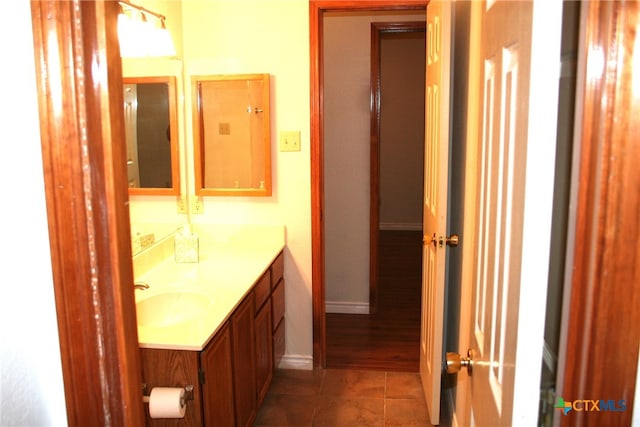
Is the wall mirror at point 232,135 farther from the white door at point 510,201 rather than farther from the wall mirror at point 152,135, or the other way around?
the white door at point 510,201

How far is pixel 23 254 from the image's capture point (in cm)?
76

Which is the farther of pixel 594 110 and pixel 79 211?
pixel 79 211

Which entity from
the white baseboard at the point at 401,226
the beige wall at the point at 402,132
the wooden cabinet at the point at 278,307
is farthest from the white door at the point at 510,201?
the white baseboard at the point at 401,226

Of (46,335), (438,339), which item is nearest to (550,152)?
(46,335)

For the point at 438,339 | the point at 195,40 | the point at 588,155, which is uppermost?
the point at 195,40

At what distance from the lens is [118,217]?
0.78 metres

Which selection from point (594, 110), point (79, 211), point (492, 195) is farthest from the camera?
point (492, 195)

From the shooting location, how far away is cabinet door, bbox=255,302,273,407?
8.23 feet

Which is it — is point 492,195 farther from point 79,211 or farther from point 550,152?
point 79,211

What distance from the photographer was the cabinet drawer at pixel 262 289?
2457mm

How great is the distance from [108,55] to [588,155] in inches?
25.7

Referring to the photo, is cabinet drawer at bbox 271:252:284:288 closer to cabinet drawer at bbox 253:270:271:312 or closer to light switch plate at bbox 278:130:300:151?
cabinet drawer at bbox 253:270:271:312

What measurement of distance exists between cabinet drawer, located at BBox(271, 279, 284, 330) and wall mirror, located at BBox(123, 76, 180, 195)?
763 mm

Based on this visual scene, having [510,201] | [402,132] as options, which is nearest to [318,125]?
[510,201]
